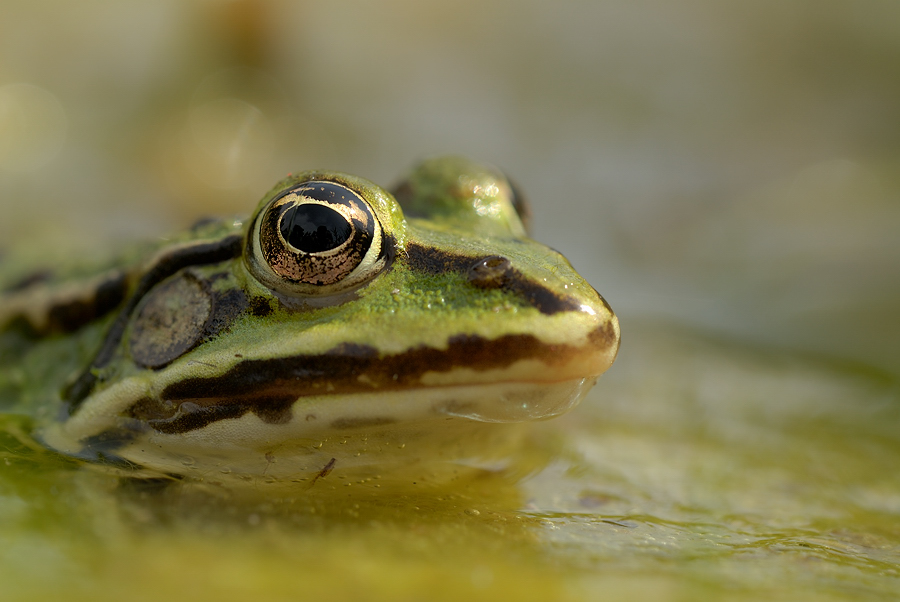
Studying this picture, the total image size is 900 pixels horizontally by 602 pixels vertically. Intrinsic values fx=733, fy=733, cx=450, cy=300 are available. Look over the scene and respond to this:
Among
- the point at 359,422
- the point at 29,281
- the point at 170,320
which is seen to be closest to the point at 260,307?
the point at 170,320

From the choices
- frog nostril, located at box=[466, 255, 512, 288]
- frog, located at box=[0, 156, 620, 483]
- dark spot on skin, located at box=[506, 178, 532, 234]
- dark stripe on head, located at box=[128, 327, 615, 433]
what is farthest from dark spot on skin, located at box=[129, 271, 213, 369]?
dark spot on skin, located at box=[506, 178, 532, 234]

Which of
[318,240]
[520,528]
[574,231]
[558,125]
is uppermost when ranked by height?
[558,125]

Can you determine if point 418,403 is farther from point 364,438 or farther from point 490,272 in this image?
point 490,272

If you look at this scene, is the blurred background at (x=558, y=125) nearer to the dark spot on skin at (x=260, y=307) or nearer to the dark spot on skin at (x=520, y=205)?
the dark spot on skin at (x=520, y=205)

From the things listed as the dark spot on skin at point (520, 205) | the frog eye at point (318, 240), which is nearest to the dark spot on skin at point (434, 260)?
the frog eye at point (318, 240)

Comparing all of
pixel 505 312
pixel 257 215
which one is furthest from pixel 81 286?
pixel 505 312

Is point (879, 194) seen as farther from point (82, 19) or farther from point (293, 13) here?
point (82, 19)
